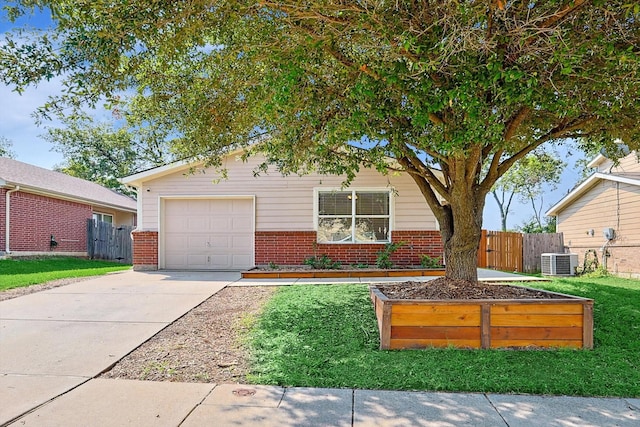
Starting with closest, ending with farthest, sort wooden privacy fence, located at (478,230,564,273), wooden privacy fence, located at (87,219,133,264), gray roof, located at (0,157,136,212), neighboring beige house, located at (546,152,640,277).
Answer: neighboring beige house, located at (546,152,640,277)
gray roof, located at (0,157,136,212)
wooden privacy fence, located at (478,230,564,273)
wooden privacy fence, located at (87,219,133,264)

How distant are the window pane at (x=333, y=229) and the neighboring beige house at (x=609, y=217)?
812 centimetres

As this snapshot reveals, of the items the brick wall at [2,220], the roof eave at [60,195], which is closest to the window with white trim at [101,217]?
the roof eave at [60,195]

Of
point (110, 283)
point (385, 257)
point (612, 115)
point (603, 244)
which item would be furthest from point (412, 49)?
point (603, 244)

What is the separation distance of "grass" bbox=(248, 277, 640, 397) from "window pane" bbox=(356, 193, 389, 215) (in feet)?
18.8

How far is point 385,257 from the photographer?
10039 mm

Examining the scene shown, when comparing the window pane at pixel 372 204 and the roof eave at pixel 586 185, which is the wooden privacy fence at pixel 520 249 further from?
the window pane at pixel 372 204

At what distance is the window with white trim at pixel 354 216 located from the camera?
10.6 metres

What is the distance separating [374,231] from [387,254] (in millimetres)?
788

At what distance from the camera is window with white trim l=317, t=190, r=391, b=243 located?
10.6 meters

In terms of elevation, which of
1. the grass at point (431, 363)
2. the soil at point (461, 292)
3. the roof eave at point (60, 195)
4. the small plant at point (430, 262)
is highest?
the roof eave at point (60, 195)

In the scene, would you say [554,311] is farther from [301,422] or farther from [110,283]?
[110,283]

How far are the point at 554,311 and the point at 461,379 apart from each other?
1.46m

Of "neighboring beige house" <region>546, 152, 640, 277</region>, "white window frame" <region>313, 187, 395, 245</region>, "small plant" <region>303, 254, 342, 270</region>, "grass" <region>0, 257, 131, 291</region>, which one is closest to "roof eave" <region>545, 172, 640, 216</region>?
"neighboring beige house" <region>546, 152, 640, 277</region>

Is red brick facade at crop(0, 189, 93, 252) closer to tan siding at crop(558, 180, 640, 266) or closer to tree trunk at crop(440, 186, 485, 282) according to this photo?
tree trunk at crop(440, 186, 485, 282)
